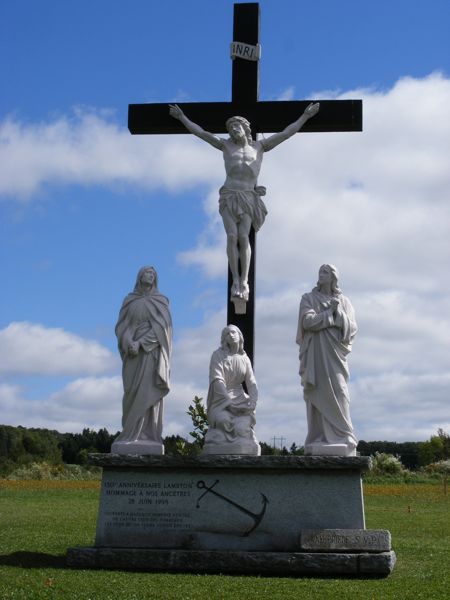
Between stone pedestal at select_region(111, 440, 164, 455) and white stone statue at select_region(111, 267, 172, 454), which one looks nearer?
stone pedestal at select_region(111, 440, 164, 455)

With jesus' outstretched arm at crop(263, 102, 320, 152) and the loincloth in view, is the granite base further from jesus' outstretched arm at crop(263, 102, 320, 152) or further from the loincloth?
jesus' outstretched arm at crop(263, 102, 320, 152)

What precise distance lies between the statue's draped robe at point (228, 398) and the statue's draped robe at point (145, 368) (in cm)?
62

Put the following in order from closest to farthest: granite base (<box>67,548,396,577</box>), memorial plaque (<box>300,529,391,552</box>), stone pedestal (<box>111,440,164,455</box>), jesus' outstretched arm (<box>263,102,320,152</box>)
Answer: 1. granite base (<box>67,548,396,577</box>)
2. memorial plaque (<box>300,529,391,552</box>)
3. stone pedestal (<box>111,440,164,455</box>)
4. jesus' outstretched arm (<box>263,102,320,152</box>)

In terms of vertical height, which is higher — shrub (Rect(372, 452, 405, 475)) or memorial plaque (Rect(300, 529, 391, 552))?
shrub (Rect(372, 452, 405, 475))

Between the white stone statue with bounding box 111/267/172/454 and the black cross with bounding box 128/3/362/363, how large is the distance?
2991 millimetres

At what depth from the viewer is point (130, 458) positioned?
10688mm

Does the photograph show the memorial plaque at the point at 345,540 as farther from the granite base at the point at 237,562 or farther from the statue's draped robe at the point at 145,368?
the statue's draped robe at the point at 145,368

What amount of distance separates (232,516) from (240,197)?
4.09 m

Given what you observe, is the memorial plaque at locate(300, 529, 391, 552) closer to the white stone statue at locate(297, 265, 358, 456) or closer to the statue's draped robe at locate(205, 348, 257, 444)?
the white stone statue at locate(297, 265, 358, 456)

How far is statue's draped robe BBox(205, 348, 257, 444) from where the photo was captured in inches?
421

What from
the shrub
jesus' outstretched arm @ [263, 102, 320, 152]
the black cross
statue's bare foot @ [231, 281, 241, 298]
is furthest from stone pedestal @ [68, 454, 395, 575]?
the shrub

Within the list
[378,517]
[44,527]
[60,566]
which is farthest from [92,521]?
[60,566]

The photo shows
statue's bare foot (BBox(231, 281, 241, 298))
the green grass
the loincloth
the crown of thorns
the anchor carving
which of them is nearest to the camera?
the green grass

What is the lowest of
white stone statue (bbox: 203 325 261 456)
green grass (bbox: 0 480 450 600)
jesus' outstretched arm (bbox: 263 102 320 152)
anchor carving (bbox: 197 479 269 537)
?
green grass (bbox: 0 480 450 600)
